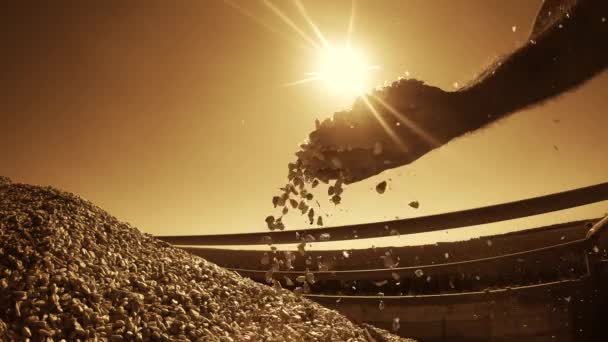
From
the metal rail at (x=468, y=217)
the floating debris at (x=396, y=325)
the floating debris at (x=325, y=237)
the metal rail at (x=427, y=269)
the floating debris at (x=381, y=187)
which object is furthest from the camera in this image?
the floating debris at (x=325, y=237)

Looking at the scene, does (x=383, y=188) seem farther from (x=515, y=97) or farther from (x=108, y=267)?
(x=108, y=267)

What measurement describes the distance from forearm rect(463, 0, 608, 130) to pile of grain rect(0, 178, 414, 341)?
5.49 ft

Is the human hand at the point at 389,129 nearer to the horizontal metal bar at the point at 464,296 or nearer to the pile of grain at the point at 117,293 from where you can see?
the pile of grain at the point at 117,293

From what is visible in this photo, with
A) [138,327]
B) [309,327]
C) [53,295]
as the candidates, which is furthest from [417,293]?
[53,295]

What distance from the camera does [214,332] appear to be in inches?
91.1

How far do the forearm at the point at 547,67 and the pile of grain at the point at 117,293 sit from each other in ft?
5.49

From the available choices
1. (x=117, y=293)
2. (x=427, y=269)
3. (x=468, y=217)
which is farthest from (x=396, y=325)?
(x=117, y=293)

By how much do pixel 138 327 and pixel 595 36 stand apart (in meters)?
2.64

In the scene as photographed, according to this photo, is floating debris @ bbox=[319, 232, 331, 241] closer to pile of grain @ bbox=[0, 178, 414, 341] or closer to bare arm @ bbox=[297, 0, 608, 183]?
pile of grain @ bbox=[0, 178, 414, 341]

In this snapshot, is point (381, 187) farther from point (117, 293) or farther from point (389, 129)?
point (117, 293)

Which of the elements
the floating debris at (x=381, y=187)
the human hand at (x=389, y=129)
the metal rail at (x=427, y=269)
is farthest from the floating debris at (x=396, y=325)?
the human hand at (x=389, y=129)

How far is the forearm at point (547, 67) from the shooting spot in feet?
6.41

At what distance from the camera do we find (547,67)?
2.12 metres

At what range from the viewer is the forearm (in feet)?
6.41
